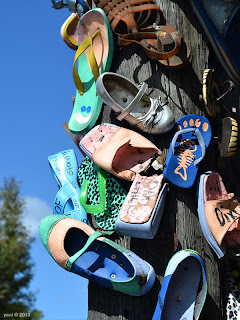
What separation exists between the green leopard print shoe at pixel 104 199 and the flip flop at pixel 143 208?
0.54 feet

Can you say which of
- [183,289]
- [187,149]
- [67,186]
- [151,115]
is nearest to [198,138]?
[187,149]

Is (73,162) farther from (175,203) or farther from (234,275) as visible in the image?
(234,275)

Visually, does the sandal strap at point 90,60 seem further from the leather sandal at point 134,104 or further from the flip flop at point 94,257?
the flip flop at point 94,257

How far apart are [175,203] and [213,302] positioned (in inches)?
20.1

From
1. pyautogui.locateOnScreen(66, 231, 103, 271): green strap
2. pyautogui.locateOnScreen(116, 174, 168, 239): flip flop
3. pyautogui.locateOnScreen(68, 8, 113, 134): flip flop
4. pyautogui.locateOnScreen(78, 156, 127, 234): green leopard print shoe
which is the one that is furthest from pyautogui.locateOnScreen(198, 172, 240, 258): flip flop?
pyautogui.locateOnScreen(68, 8, 113, 134): flip flop

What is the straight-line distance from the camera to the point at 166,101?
8.16 ft

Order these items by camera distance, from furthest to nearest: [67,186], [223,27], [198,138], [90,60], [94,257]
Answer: [67,186], [90,60], [223,27], [198,138], [94,257]

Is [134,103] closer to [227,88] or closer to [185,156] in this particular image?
[185,156]

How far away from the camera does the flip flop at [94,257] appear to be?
86.1 inches

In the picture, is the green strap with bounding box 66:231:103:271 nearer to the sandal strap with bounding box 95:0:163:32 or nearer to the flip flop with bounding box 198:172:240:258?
the flip flop with bounding box 198:172:240:258

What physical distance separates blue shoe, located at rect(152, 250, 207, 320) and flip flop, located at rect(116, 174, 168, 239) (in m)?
0.19

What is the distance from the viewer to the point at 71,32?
3164 mm

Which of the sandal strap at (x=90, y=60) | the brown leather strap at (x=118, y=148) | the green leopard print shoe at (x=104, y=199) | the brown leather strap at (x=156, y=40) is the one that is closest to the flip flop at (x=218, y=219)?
the brown leather strap at (x=118, y=148)

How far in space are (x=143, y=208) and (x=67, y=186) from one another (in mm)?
723
